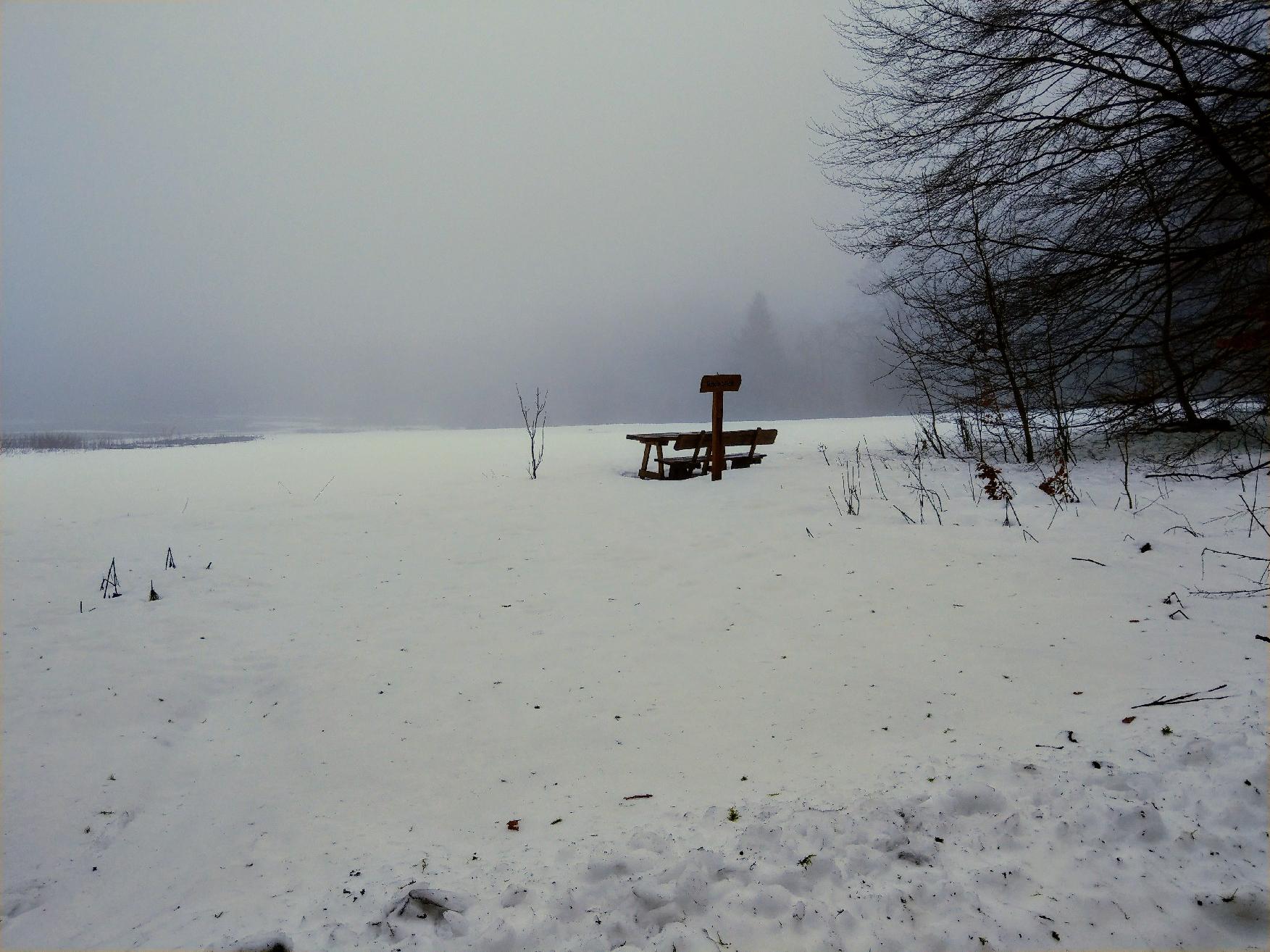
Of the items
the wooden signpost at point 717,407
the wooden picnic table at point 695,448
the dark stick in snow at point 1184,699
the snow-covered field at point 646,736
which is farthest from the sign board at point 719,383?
the dark stick in snow at point 1184,699

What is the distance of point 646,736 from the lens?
11.5ft

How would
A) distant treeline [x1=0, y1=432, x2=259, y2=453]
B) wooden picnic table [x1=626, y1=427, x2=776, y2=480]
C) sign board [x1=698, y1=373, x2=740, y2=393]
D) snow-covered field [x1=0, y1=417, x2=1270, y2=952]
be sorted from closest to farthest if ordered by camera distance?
snow-covered field [x1=0, y1=417, x2=1270, y2=952] → sign board [x1=698, y1=373, x2=740, y2=393] → wooden picnic table [x1=626, y1=427, x2=776, y2=480] → distant treeline [x1=0, y1=432, x2=259, y2=453]

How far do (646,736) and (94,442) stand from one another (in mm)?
30108

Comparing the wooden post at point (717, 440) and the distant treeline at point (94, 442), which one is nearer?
the wooden post at point (717, 440)

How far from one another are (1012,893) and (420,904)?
2058mm

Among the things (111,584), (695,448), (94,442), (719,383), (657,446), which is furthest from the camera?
(94,442)

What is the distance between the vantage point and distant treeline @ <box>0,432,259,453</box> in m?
21.5

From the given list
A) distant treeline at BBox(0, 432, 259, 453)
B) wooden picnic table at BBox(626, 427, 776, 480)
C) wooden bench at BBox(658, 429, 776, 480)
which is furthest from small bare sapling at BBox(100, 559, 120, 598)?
distant treeline at BBox(0, 432, 259, 453)

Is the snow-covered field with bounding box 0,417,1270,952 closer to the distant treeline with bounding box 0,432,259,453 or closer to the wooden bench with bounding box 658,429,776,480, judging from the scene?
the wooden bench with bounding box 658,429,776,480

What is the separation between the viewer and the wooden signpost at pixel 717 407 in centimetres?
959

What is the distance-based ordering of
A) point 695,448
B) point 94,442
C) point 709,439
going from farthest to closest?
point 94,442 < point 709,439 < point 695,448

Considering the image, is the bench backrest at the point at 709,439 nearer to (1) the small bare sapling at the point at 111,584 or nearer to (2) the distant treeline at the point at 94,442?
(1) the small bare sapling at the point at 111,584

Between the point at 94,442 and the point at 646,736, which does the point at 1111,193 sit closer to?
the point at 646,736

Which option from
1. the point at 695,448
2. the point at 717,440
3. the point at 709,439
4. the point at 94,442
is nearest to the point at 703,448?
the point at 709,439
